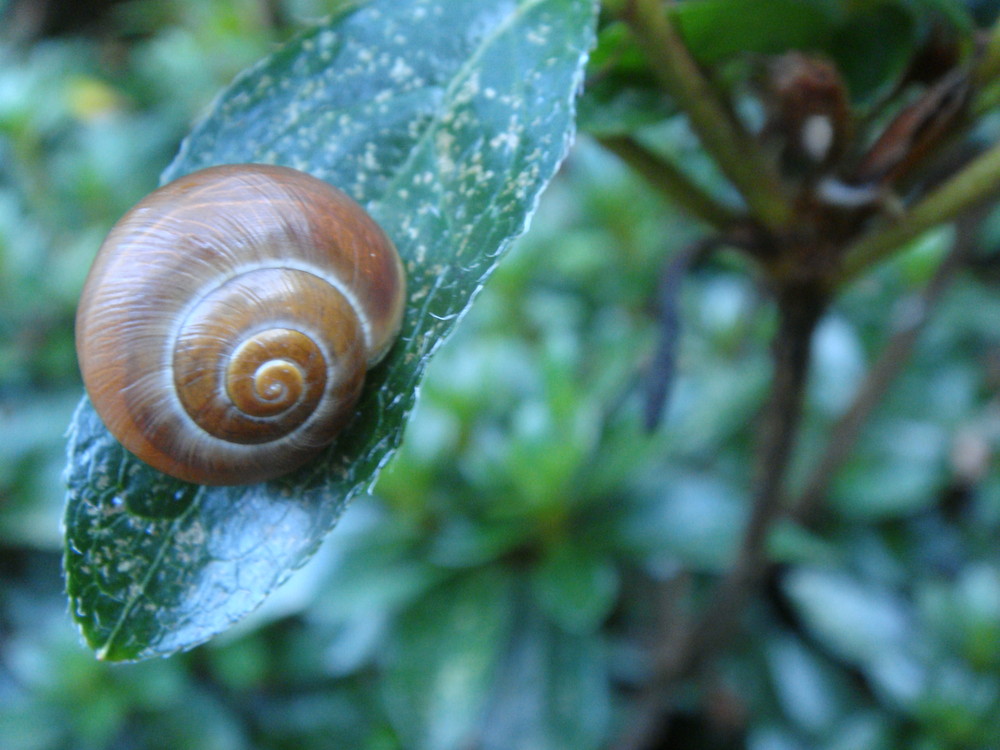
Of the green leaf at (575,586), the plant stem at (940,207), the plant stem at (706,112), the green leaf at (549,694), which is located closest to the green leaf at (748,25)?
the plant stem at (706,112)

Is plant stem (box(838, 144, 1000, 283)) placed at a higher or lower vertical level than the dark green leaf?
lower

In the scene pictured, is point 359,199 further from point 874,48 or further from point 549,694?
point 549,694

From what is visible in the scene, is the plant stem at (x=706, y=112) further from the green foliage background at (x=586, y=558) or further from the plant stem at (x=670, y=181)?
the green foliage background at (x=586, y=558)

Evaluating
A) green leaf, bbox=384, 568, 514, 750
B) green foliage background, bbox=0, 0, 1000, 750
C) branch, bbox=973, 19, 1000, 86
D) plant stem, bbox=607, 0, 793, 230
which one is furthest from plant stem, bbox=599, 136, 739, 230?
green leaf, bbox=384, 568, 514, 750

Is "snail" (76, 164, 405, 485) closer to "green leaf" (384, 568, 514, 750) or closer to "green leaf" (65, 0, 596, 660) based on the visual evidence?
"green leaf" (65, 0, 596, 660)

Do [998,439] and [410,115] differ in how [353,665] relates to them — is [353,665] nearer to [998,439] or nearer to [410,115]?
[410,115]

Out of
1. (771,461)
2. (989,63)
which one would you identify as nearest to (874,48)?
(989,63)
